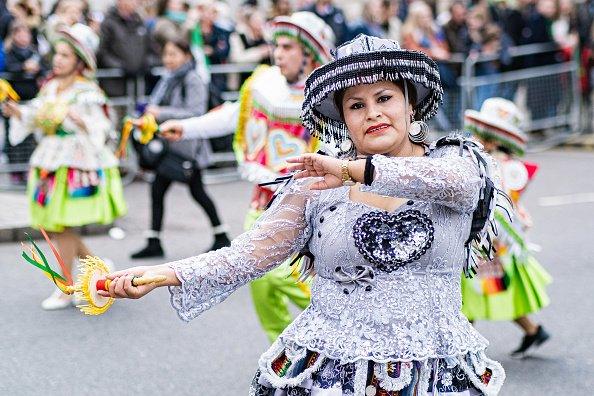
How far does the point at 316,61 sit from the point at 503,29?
35.6 feet

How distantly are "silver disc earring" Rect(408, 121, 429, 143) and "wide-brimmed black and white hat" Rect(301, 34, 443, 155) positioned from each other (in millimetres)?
96

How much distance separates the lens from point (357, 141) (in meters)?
3.58

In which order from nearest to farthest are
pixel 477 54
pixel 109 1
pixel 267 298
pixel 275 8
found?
pixel 267 298 < pixel 275 8 < pixel 477 54 < pixel 109 1

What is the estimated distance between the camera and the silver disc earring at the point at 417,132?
142 inches

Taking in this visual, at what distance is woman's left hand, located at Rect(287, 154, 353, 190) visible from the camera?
3.25 metres

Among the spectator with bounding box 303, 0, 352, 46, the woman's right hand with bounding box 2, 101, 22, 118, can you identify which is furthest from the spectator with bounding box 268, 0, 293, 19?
the woman's right hand with bounding box 2, 101, 22, 118

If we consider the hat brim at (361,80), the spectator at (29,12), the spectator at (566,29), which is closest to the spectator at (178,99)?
the spectator at (29,12)

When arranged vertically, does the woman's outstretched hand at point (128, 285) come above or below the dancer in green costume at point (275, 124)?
below

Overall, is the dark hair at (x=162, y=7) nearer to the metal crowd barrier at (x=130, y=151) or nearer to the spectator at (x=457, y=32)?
the metal crowd barrier at (x=130, y=151)

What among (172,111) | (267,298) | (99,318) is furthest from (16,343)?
(172,111)

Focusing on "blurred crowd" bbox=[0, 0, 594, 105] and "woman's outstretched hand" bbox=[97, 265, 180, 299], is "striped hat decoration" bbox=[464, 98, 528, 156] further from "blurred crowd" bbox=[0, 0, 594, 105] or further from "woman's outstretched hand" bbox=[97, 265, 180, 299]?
"woman's outstretched hand" bbox=[97, 265, 180, 299]

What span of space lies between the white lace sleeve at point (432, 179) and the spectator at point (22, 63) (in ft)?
30.7

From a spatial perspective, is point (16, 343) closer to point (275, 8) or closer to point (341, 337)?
point (341, 337)

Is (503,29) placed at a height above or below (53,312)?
above
